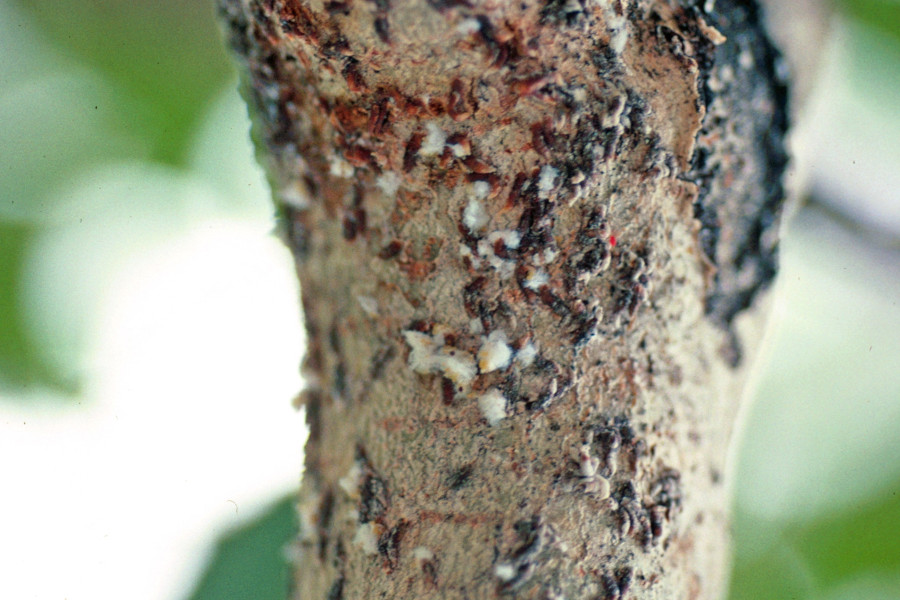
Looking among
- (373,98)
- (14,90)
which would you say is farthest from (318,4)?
(14,90)

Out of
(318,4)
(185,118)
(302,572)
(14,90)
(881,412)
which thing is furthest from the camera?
(881,412)

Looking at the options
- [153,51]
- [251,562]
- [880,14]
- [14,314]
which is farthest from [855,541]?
[153,51]

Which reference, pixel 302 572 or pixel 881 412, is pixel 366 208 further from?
pixel 881 412

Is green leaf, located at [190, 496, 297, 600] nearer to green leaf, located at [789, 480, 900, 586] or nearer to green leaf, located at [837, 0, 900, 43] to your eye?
green leaf, located at [789, 480, 900, 586]

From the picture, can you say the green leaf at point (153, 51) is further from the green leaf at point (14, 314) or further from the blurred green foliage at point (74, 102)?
the green leaf at point (14, 314)

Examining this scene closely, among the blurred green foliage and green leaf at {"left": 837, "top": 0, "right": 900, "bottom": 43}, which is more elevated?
green leaf at {"left": 837, "top": 0, "right": 900, "bottom": 43}

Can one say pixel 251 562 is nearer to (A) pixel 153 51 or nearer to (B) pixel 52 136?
(B) pixel 52 136

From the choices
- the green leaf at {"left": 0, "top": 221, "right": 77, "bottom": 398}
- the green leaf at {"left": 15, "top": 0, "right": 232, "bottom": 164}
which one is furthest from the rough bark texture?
the green leaf at {"left": 15, "top": 0, "right": 232, "bottom": 164}
